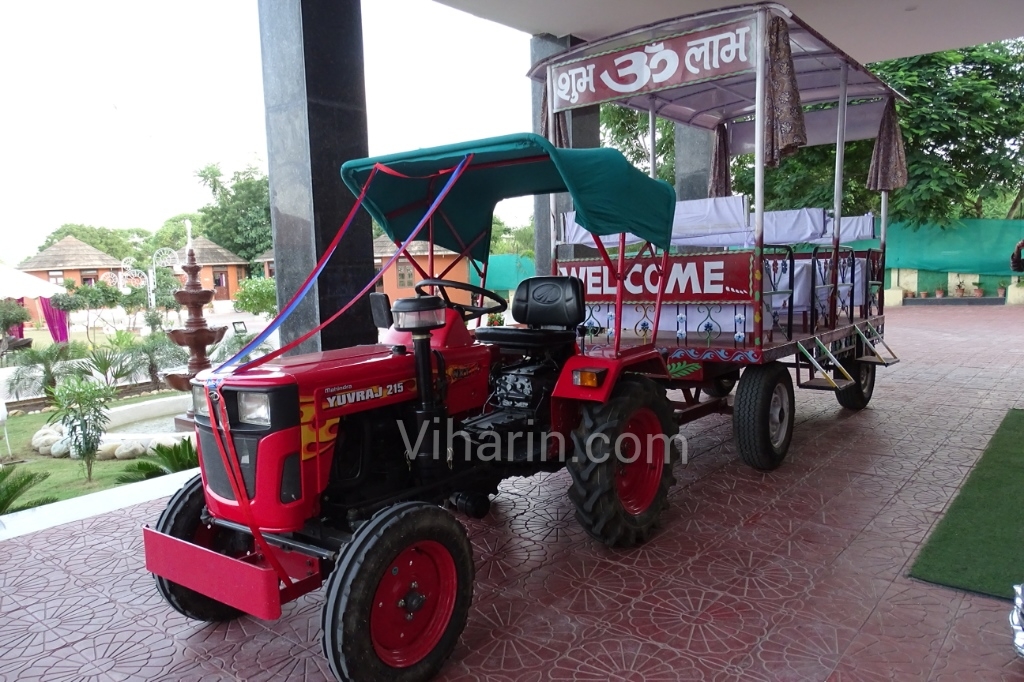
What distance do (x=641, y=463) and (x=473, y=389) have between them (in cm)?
119

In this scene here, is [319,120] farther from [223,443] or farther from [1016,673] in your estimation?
[1016,673]

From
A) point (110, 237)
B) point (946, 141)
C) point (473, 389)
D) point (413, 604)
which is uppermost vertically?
point (946, 141)

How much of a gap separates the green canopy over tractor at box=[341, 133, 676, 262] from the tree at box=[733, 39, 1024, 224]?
13.4 meters

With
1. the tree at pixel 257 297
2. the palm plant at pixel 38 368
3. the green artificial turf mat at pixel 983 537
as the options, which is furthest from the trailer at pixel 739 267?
the tree at pixel 257 297

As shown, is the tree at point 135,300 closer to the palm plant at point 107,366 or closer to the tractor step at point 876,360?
the palm plant at point 107,366

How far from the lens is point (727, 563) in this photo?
3443 mm

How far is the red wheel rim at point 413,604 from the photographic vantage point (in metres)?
2.47

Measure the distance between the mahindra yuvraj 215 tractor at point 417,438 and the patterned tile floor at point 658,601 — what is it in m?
0.24

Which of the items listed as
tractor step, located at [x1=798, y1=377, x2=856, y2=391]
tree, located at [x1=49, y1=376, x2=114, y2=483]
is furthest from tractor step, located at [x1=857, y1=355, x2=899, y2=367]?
tree, located at [x1=49, y1=376, x2=114, y2=483]

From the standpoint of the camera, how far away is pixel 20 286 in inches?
468

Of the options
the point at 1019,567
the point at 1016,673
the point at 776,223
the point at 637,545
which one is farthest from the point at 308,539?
the point at 776,223

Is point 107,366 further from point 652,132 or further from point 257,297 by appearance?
point 652,132

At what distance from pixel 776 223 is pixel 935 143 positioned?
10973 mm

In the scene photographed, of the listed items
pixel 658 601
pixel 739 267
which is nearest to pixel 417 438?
pixel 658 601
